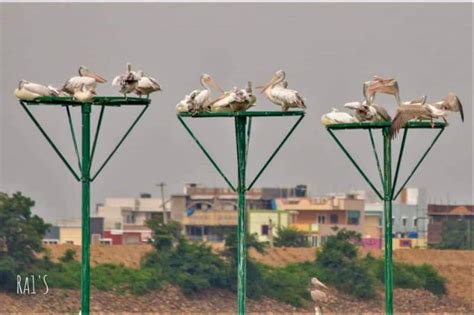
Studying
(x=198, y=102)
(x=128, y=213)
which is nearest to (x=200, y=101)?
(x=198, y=102)

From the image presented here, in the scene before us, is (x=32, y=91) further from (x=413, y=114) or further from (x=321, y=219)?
(x=321, y=219)

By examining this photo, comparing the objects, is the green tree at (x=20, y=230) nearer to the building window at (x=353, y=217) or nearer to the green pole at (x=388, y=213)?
the building window at (x=353, y=217)

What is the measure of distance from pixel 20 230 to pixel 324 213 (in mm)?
32229

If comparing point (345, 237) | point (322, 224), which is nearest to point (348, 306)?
point (345, 237)

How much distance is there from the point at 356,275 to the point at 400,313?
6.07 feet

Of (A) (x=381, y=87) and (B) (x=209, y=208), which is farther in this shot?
(B) (x=209, y=208)

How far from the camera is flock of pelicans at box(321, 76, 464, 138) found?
4134cm

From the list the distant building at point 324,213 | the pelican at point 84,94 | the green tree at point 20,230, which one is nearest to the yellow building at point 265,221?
the distant building at point 324,213

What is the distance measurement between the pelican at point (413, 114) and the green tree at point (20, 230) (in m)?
37.6

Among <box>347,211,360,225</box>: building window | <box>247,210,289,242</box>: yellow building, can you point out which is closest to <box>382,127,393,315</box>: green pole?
<box>247,210,289,242</box>: yellow building

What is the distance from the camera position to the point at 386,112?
41750 mm

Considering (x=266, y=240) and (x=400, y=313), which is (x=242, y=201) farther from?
(x=266, y=240)

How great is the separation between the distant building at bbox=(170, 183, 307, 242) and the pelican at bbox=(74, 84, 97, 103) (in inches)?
2169

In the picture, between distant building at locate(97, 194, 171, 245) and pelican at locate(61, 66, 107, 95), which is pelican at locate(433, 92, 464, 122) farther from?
distant building at locate(97, 194, 171, 245)
